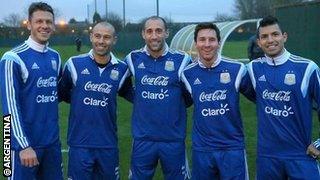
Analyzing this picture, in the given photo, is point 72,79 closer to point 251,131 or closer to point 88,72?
point 88,72

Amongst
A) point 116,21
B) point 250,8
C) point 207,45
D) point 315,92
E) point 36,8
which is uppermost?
point 250,8

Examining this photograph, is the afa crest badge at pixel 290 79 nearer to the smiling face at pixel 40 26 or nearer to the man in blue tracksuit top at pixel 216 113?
the man in blue tracksuit top at pixel 216 113

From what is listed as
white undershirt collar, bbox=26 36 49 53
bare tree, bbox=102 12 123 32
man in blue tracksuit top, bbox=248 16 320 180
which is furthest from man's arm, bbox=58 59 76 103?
bare tree, bbox=102 12 123 32

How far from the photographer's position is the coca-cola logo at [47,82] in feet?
15.7

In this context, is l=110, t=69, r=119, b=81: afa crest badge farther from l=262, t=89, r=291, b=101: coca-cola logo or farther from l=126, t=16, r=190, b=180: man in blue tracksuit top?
l=262, t=89, r=291, b=101: coca-cola logo

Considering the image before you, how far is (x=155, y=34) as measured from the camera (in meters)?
5.12

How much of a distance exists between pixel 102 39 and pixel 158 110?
0.89m

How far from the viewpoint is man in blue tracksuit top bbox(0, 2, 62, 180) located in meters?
4.55

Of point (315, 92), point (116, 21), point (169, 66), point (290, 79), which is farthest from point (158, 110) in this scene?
point (116, 21)

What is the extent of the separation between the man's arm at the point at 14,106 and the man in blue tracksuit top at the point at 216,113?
5.05 feet

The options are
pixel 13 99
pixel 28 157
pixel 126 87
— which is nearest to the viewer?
pixel 28 157

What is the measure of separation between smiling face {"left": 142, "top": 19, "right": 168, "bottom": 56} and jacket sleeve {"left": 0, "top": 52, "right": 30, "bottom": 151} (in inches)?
52.5

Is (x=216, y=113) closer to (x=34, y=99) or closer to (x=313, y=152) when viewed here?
(x=313, y=152)

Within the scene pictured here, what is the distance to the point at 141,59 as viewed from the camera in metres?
5.30
